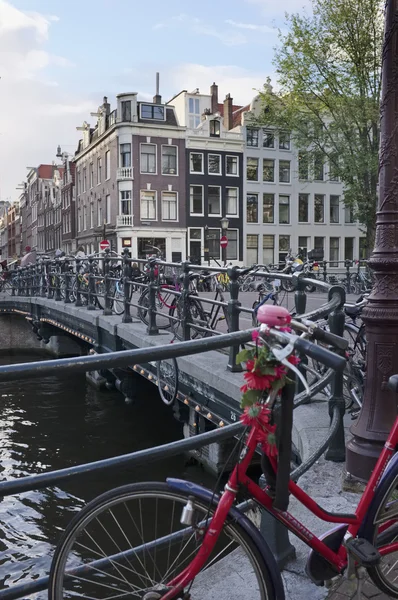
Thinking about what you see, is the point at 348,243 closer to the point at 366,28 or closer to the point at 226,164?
the point at 226,164

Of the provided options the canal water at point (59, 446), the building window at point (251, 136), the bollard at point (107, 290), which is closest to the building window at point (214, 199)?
the building window at point (251, 136)

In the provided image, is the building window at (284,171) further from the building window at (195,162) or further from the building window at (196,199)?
the building window at (196,199)

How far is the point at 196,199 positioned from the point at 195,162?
2.34 m

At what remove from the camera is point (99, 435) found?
10.2 meters

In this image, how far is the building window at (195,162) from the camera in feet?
117

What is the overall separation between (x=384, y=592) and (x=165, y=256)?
33073 mm

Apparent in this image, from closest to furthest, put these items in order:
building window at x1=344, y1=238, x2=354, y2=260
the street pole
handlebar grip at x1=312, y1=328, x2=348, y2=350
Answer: handlebar grip at x1=312, y1=328, x2=348, y2=350, the street pole, building window at x1=344, y1=238, x2=354, y2=260

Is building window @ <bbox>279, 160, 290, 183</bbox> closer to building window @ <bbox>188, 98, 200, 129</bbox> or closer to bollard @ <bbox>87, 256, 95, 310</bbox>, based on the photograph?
building window @ <bbox>188, 98, 200, 129</bbox>

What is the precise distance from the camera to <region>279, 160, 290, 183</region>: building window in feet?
123

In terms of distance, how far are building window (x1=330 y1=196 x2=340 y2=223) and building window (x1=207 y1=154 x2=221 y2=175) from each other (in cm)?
863

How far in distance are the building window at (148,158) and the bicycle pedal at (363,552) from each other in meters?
34.3

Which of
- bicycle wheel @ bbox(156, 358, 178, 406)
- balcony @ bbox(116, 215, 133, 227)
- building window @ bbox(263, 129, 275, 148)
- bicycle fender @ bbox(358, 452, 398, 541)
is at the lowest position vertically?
bicycle wheel @ bbox(156, 358, 178, 406)

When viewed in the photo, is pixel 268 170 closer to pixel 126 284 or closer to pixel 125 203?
pixel 125 203

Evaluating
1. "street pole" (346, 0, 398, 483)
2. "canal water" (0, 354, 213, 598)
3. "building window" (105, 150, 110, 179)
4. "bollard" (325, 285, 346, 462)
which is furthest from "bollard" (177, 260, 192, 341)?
"building window" (105, 150, 110, 179)
